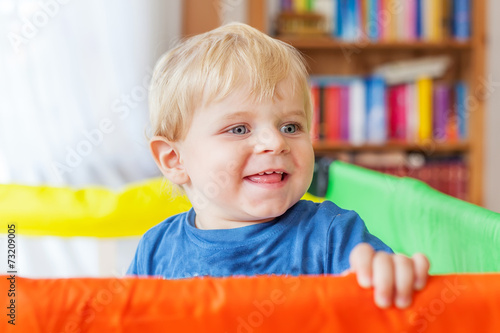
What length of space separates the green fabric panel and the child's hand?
0.25 meters

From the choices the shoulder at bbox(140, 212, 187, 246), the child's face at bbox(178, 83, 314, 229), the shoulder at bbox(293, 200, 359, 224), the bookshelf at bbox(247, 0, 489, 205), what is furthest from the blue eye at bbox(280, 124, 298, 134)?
the bookshelf at bbox(247, 0, 489, 205)

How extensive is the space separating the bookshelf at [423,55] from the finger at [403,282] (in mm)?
1800

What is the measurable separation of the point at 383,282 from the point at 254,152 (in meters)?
0.28

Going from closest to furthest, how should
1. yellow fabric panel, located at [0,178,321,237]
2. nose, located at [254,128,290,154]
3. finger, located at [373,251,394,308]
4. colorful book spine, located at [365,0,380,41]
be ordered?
finger, located at [373,251,394,308] → nose, located at [254,128,290,154] → yellow fabric panel, located at [0,178,321,237] → colorful book spine, located at [365,0,380,41]

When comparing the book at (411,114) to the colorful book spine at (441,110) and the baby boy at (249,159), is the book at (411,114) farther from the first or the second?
the baby boy at (249,159)

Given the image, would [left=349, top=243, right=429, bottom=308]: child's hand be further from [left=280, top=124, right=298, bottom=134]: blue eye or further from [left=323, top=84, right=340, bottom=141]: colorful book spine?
[left=323, top=84, right=340, bottom=141]: colorful book spine

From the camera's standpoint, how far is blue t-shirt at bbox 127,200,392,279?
2.34 feet

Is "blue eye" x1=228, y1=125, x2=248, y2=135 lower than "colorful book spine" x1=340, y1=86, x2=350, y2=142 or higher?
higher

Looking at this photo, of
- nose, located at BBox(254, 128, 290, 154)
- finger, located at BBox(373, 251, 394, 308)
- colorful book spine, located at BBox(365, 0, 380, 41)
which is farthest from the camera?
colorful book spine, located at BBox(365, 0, 380, 41)

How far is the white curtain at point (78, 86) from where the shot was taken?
187 centimetres

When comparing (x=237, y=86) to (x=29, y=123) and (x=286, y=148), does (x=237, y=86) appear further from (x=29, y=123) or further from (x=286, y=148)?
(x=29, y=123)

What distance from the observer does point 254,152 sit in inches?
28.1

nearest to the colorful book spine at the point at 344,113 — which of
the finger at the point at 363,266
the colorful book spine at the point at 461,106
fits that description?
the colorful book spine at the point at 461,106

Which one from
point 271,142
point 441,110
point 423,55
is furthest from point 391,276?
point 423,55
